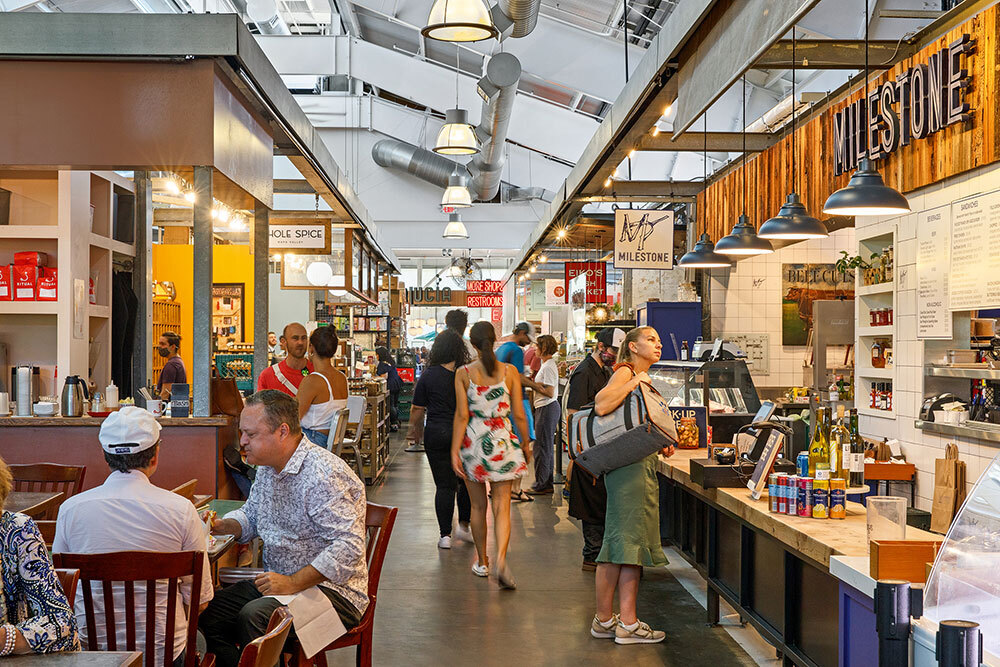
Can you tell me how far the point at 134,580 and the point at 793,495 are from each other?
8.74ft

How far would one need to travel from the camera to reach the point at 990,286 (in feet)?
20.1

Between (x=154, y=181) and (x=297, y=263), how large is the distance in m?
2.68

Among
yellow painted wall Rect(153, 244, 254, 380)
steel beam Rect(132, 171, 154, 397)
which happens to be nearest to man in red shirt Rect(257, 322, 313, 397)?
steel beam Rect(132, 171, 154, 397)

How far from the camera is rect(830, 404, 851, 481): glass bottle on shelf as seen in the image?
450cm

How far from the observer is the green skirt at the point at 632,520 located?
205 inches

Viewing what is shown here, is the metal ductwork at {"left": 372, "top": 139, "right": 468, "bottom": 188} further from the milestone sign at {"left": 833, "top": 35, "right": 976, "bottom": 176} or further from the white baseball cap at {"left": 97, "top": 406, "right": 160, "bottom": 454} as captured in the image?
the white baseball cap at {"left": 97, "top": 406, "right": 160, "bottom": 454}

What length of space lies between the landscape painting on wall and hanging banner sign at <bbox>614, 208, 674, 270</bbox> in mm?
1455

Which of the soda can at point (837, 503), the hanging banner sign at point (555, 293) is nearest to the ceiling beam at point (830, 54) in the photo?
the soda can at point (837, 503)

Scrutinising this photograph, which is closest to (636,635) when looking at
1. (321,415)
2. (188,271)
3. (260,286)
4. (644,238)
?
(321,415)

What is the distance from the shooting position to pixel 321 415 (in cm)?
773

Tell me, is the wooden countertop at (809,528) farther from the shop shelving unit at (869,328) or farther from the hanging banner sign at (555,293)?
the hanging banner sign at (555,293)

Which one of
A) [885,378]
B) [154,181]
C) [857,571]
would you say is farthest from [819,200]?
[154,181]

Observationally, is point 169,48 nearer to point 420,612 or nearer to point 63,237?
point 63,237

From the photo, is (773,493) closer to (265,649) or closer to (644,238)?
(265,649)
